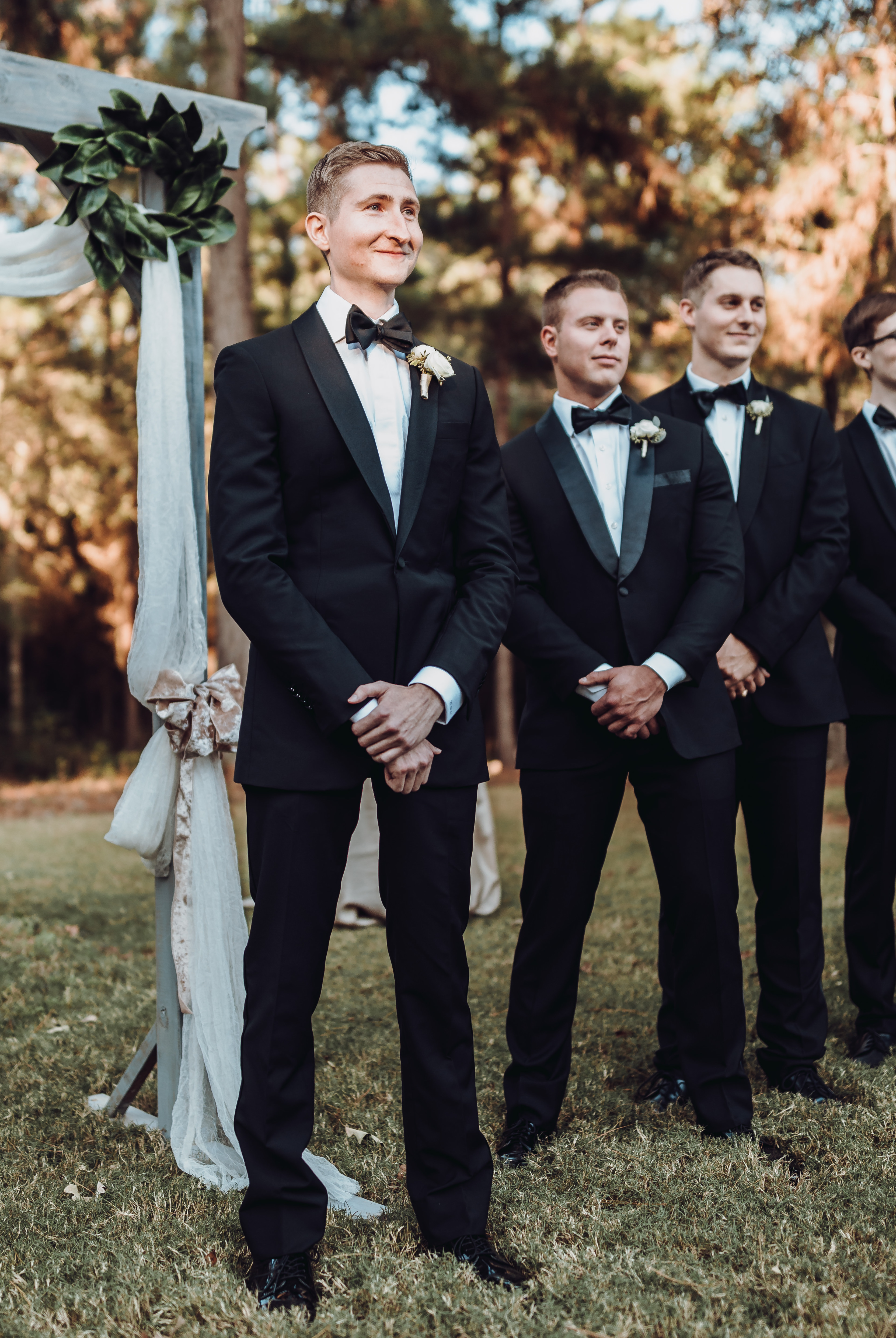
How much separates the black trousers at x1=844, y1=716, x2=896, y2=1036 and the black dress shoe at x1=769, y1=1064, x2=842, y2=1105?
0.45m

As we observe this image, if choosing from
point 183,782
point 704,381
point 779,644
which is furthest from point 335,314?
point 779,644

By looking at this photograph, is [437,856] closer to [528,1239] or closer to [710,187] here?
[528,1239]

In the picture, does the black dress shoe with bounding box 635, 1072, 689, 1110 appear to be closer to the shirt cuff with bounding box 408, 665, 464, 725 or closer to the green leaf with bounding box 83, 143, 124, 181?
the shirt cuff with bounding box 408, 665, 464, 725

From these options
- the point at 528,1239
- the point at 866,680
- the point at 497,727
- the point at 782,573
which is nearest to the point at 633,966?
the point at 866,680

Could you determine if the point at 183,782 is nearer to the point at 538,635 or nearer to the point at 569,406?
the point at 538,635

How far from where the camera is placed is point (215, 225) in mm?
3447

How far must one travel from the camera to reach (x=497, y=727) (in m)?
16.1

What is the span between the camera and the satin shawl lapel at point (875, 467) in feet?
12.5

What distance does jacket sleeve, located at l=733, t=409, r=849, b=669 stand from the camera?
133 inches

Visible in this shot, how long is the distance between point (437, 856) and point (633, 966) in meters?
3.04

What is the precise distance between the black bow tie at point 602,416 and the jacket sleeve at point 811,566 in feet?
2.30

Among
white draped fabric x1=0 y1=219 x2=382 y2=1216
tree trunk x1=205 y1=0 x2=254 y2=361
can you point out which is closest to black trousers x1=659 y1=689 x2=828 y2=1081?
white draped fabric x1=0 y1=219 x2=382 y2=1216

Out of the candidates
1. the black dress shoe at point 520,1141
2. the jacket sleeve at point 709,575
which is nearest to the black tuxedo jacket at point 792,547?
the jacket sleeve at point 709,575

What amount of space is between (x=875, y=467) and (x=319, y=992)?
2.64 metres
